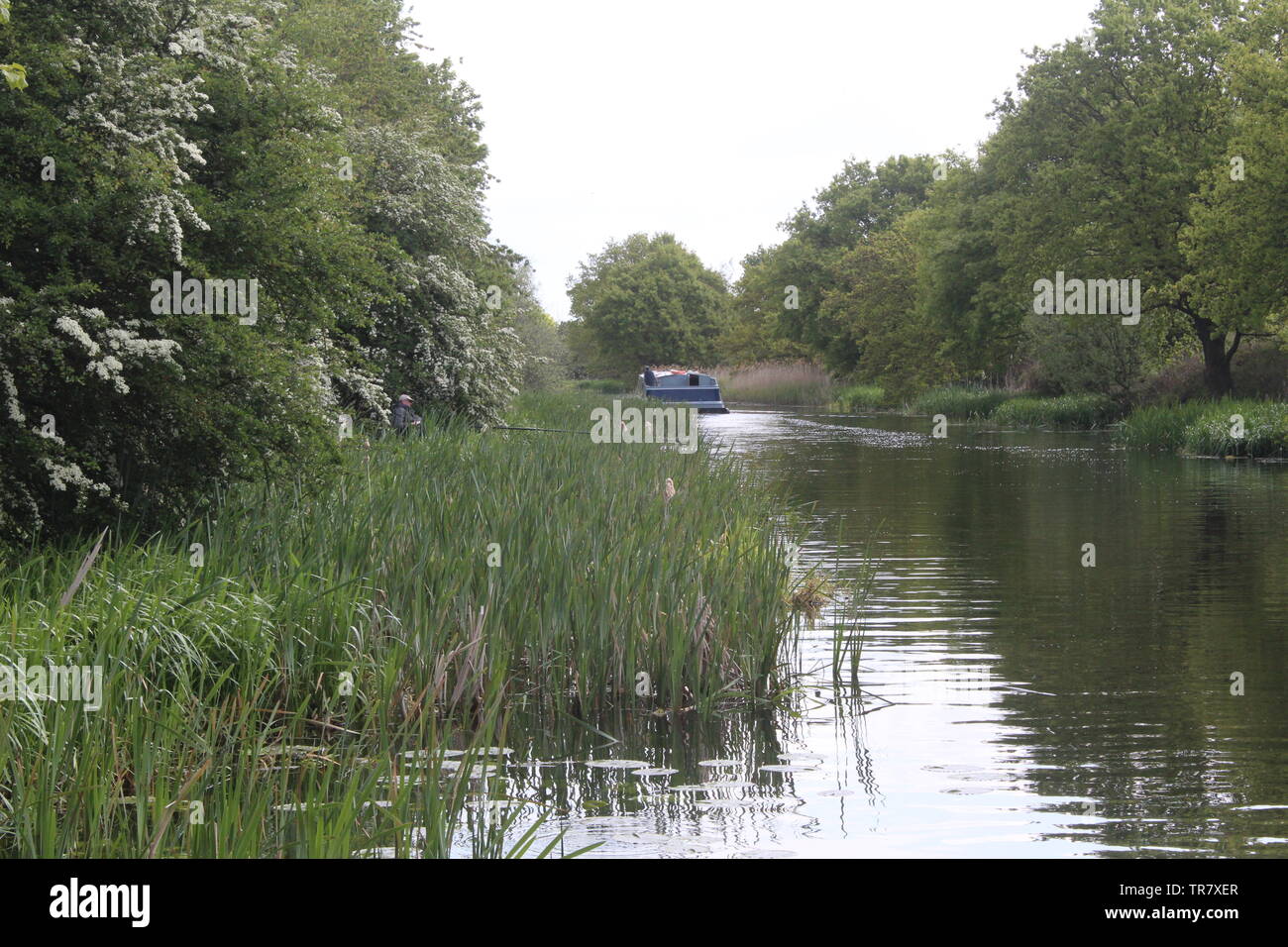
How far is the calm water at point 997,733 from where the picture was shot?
6.35m

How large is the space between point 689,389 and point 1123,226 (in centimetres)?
2379

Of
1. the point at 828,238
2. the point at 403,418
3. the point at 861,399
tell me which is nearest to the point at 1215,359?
the point at 403,418

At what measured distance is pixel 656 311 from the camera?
329ft

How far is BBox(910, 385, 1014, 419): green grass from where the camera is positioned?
5219 centimetres

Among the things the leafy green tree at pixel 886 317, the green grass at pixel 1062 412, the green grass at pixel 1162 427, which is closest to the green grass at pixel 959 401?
the leafy green tree at pixel 886 317

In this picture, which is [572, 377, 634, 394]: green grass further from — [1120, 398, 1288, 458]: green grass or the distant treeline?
[1120, 398, 1288, 458]: green grass

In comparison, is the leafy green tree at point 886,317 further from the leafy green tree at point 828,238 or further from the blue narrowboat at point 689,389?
the blue narrowboat at point 689,389

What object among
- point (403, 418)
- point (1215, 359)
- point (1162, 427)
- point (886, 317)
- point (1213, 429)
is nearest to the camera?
point (403, 418)

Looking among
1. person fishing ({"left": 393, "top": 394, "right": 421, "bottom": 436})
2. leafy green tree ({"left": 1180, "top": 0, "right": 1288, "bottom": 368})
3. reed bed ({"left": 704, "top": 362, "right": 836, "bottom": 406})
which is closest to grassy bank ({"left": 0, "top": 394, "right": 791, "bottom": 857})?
person fishing ({"left": 393, "top": 394, "right": 421, "bottom": 436})

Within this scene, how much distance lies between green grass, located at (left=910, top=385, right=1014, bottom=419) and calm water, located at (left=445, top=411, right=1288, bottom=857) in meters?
35.3

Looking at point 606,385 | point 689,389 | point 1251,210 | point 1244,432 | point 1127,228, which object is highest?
point 1127,228

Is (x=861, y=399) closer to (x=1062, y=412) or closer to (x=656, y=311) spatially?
(x=1062, y=412)

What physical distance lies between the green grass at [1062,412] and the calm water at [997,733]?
26.1m

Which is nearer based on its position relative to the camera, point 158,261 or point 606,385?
point 158,261
